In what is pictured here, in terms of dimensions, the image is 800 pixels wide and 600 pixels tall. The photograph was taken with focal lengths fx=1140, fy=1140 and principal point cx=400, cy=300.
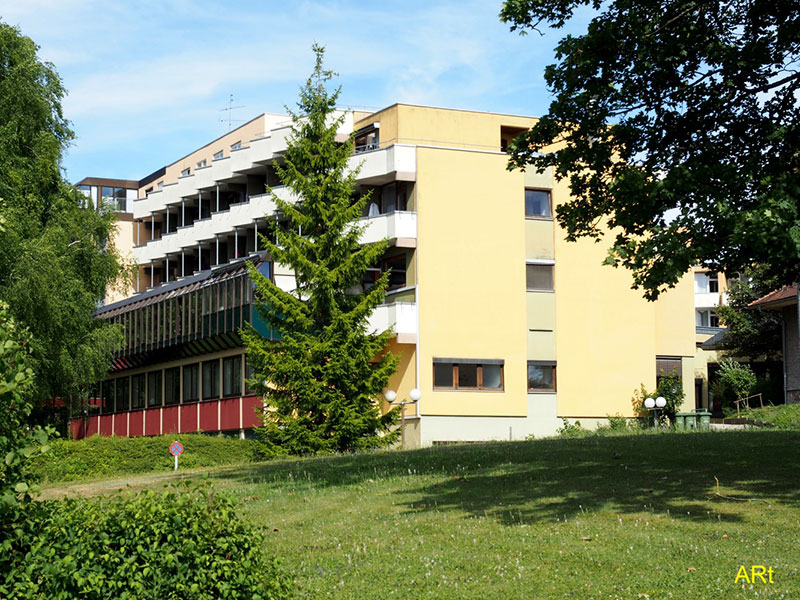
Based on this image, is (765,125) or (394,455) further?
(394,455)

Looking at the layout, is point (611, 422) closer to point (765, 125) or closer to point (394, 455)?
point (394, 455)

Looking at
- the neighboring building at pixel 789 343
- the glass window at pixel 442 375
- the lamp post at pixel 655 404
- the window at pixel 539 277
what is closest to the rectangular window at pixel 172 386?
the glass window at pixel 442 375

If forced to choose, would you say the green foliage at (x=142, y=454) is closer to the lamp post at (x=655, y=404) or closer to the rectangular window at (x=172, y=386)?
the rectangular window at (x=172, y=386)

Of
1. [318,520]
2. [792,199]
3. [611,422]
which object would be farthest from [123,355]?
[792,199]

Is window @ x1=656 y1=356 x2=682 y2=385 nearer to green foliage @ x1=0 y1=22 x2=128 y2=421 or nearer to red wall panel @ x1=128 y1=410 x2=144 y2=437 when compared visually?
green foliage @ x1=0 y1=22 x2=128 y2=421

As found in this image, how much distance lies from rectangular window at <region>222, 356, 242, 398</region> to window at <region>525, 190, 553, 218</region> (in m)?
14.1

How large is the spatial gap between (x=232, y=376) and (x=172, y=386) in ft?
25.1

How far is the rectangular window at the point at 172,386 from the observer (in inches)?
2215

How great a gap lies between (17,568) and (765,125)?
13621 mm

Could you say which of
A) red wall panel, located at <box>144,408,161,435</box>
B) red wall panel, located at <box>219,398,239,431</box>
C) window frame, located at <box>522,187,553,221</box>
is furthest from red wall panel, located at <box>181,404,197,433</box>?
window frame, located at <box>522,187,553,221</box>

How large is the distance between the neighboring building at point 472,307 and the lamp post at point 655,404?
1.32m

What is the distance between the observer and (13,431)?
9.20 metres

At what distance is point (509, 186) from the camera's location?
160 feet

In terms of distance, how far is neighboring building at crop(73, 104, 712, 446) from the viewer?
47281 millimetres
